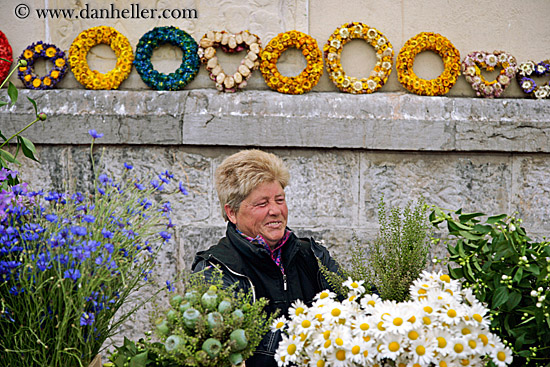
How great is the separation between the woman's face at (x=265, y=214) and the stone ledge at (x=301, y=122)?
799 millimetres

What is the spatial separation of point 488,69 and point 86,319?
272cm

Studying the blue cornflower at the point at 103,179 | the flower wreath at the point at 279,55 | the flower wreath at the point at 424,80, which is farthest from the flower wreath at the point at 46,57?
the flower wreath at the point at 424,80

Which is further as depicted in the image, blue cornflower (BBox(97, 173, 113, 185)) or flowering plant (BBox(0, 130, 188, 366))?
blue cornflower (BBox(97, 173, 113, 185))

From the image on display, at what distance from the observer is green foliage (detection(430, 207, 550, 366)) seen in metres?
1.60

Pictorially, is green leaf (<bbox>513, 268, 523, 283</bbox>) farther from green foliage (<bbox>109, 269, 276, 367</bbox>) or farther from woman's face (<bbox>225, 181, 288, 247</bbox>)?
woman's face (<bbox>225, 181, 288, 247</bbox>)

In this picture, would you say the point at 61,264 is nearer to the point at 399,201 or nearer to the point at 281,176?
the point at 281,176

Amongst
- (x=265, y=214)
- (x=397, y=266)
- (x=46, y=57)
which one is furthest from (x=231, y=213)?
(x=46, y=57)

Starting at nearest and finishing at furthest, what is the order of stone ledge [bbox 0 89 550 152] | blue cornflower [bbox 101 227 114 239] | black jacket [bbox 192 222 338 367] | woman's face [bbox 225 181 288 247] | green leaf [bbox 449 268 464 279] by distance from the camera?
blue cornflower [bbox 101 227 114 239]
green leaf [bbox 449 268 464 279]
black jacket [bbox 192 222 338 367]
woman's face [bbox 225 181 288 247]
stone ledge [bbox 0 89 550 152]

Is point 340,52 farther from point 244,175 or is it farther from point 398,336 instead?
point 398,336

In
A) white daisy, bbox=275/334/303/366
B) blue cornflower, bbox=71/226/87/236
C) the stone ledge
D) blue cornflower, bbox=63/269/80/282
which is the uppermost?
→ the stone ledge

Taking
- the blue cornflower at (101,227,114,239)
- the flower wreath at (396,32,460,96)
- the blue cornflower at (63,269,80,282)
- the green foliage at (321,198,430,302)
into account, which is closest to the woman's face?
the green foliage at (321,198,430,302)

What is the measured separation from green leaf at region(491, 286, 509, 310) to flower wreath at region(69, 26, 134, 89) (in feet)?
7.91

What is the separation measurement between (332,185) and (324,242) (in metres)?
0.34

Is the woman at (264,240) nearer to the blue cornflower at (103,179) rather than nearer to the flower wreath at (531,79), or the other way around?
the blue cornflower at (103,179)
